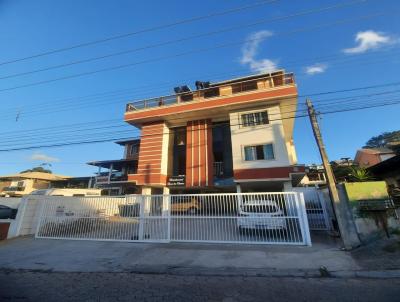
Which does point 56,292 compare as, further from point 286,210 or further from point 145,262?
point 286,210

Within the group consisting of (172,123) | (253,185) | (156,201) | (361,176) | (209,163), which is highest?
(172,123)

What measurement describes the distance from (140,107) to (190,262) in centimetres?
1785

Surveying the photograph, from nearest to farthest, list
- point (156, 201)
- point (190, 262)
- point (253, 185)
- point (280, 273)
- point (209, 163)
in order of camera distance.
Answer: point (280, 273) → point (190, 262) → point (156, 201) → point (253, 185) → point (209, 163)

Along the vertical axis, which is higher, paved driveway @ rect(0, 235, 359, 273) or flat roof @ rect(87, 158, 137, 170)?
flat roof @ rect(87, 158, 137, 170)

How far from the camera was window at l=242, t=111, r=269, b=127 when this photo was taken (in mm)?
18141

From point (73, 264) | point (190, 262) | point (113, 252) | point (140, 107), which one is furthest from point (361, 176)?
point (140, 107)

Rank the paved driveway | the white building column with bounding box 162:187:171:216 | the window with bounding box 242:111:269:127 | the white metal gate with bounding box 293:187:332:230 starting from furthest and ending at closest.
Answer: the window with bounding box 242:111:269:127
the white metal gate with bounding box 293:187:332:230
the white building column with bounding box 162:187:171:216
the paved driveway

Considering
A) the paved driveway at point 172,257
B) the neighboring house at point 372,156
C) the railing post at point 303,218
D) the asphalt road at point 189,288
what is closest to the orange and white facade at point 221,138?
the railing post at point 303,218

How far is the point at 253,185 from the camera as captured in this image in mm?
18031

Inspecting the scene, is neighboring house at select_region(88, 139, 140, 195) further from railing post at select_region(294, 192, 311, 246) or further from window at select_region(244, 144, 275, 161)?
railing post at select_region(294, 192, 311, 246)

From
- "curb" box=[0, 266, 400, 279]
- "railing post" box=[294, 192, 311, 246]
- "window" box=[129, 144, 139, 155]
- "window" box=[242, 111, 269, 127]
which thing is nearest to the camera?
"curb" box=[0, 266, 400, 279]

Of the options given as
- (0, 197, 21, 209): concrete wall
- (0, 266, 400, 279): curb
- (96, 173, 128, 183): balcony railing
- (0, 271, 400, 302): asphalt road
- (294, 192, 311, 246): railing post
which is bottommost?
(0, 271, 400, 302): asphalt road

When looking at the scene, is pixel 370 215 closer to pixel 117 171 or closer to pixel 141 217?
pixel 141 217

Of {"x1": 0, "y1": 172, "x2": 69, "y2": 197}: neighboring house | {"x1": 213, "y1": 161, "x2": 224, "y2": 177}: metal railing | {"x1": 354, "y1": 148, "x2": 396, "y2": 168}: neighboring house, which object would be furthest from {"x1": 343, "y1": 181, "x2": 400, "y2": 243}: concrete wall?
{"x1": 0, "y1": 172, "x2": 69, "y2": 197}: neighboring house
